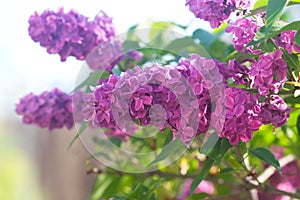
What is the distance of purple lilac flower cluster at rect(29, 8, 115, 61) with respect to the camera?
46.7 inches

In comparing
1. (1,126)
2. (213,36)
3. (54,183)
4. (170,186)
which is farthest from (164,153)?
(1,126)

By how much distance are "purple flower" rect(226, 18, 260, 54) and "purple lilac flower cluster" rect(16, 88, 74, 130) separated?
510mm

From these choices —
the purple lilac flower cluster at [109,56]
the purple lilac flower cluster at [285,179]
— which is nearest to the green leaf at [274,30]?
the purple lilac flower cluster at [109,56]

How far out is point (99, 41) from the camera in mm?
1241

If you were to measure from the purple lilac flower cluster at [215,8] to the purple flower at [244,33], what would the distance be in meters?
0.03

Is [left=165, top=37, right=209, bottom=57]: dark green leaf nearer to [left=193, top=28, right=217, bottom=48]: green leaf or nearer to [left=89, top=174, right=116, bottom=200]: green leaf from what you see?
[left=193, top=28, right=217, bottom=48]: green leaf

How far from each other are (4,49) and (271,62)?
590cm

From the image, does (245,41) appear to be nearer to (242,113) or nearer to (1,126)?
(242,113)

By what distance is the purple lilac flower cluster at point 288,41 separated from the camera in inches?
33.5

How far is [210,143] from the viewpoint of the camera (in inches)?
35.4

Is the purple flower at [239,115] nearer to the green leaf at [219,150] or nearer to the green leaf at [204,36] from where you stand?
the green leaf at [219,150]

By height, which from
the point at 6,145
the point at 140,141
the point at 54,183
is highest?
the point at 140,141

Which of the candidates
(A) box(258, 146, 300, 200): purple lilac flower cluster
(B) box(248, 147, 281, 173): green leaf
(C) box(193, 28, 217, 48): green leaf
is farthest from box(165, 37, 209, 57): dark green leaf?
(A) box(258, 146, 300, 200): purple lilac flower cluster

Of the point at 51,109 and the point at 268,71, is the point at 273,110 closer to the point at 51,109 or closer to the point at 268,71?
the point at 268,71
